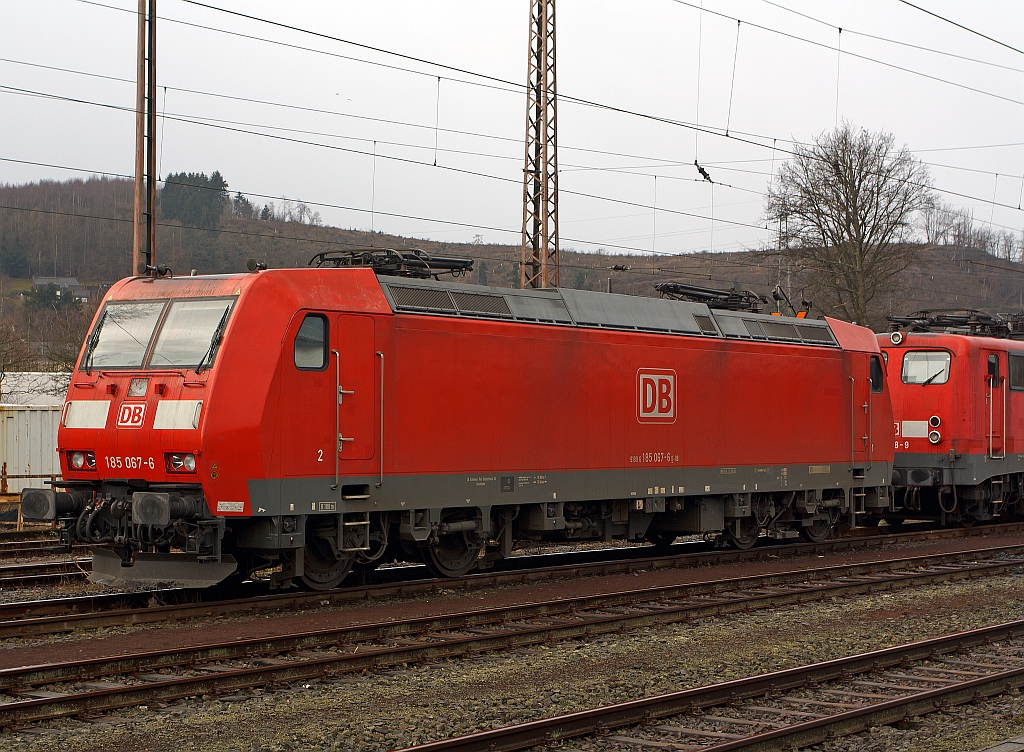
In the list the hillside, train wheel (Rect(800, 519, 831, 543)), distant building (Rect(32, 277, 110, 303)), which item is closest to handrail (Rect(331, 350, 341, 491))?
train wheel (Rect(800, 519, 831, 543))

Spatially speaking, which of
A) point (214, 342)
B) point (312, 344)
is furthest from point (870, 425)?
point (214, 342)

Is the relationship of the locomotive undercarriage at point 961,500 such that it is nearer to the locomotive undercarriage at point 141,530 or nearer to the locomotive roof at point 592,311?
the locomotive roof at point 592,311

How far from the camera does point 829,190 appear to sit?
43.2 m

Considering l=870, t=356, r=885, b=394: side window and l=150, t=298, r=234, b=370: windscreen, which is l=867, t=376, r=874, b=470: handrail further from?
l=150, t=298, r=234, b=370: windscreen

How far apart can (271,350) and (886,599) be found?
26.4ft

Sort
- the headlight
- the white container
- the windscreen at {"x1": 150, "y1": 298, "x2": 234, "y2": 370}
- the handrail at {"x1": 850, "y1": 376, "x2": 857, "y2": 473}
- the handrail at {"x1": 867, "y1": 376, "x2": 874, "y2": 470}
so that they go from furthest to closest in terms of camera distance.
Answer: the white container < the handrail at {"x1": 867, "y1": 376, "x2": 874, "y2": 470} < the handrail at {"x1": 850, "y1": 376, "x2": 857, "y2": 473} < the windscreen at {"x1": 150, "y1": 298, "x2": 234, "y2": 370} < the headlight

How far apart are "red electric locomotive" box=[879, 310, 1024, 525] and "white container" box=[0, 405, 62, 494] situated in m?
17.8

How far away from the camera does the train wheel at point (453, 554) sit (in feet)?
46.3

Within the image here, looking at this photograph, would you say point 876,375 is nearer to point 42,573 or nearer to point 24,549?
point 42,573

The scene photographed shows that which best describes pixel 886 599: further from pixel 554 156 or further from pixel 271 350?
pixel 554 156

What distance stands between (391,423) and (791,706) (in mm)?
5993

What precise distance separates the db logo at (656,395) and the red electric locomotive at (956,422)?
7.83 metres

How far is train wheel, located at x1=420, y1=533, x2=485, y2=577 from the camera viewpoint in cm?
1411

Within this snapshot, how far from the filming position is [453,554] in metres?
14.5
